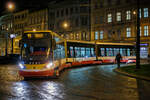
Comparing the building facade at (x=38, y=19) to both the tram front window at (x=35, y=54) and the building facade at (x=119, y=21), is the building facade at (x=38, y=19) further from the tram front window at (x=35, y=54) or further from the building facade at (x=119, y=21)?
the tram front window at (x=35, y=54)

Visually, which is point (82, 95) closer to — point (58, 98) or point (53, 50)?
point (58, 98)

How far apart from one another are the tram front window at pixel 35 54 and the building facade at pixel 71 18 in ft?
134

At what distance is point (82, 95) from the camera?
9.70m

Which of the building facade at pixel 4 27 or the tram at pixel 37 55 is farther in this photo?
the building facade at pixel 4 27

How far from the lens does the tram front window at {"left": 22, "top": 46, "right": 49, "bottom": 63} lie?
49.1 feet

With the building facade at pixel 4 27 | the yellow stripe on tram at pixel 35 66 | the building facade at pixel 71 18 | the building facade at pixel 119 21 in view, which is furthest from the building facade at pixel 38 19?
the yellow stripe on tram at pixel 35 66

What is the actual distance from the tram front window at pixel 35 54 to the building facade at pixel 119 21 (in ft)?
109

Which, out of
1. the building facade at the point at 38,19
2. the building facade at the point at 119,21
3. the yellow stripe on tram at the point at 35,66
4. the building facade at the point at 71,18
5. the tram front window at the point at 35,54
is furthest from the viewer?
the building facade at the point at 38,19

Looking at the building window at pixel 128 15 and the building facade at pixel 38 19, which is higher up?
the building facade at pixel 38 19

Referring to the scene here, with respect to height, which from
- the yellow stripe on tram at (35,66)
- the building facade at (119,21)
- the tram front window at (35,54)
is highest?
the building facade at (119,21)

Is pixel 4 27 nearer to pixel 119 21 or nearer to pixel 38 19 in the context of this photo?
pixel 38 19

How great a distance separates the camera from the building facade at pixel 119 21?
47.3 metres

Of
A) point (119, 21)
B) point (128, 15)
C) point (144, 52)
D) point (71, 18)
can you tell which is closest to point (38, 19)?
point (71, 18)

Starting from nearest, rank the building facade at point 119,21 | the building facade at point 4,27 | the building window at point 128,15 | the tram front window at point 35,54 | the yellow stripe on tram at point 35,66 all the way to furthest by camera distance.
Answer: the yellow stripe on tram at point 35,66, the tram front window at point 35,54, the building facade at point 119,21, the building window at point 128,15, the building facade at point 4,27
